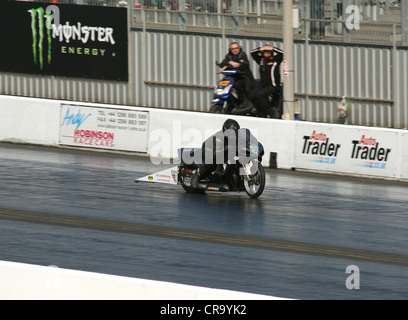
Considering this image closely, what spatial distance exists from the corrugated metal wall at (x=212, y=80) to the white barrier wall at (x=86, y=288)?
16.9 m

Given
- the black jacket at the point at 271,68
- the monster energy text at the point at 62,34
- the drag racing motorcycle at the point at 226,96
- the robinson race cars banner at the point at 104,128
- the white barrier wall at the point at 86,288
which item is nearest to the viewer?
the white barrier wall at the point at 86,288

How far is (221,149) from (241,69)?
25.5 ft

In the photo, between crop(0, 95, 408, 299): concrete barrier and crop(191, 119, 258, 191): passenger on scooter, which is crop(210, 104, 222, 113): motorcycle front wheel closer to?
crop(0, 95, 408, 299): concrete barrier

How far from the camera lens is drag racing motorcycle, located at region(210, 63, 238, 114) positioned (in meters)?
22.9

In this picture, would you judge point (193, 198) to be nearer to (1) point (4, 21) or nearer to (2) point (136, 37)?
(2) point (136, 37)

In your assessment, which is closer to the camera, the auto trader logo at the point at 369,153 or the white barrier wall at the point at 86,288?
the white barrier wall at the point at 86,288

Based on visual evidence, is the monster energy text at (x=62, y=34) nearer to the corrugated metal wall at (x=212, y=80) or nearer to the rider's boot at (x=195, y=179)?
the corrugated metal wall at (x=212, y=80)

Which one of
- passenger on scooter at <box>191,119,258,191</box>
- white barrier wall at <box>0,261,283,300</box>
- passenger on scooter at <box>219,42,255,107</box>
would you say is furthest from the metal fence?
white barrier wall at <box>0,261,283,300</box>

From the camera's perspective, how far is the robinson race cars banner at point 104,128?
20.6 m

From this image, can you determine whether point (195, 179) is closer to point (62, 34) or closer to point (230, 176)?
point (230, 176)

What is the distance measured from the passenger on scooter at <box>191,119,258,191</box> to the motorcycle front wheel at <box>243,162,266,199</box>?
366 millimetres

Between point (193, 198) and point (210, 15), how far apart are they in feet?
34.4

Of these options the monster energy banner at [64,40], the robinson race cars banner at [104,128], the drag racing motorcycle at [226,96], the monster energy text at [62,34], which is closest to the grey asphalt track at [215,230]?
the robinson race cars banner at [104,128]

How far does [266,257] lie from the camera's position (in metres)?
11.2
